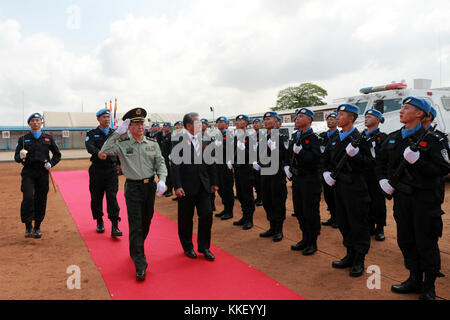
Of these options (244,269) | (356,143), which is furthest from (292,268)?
(356,143)

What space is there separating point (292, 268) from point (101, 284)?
2387mm

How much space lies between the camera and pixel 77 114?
141 ft

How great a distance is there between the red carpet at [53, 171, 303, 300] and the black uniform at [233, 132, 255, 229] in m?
1.30

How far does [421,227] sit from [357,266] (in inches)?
39.3

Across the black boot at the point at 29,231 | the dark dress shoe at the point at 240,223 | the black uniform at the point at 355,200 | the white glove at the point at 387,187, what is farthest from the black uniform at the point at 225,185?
the white glove at the point at 387,187

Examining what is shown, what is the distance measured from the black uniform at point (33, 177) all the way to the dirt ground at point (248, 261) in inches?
18.4

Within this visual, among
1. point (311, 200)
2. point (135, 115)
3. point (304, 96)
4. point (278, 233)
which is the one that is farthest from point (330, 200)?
point (304, 96)

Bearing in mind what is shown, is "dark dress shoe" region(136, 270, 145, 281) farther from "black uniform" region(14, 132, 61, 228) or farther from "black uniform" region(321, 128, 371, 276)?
"black uniform" region(14, 132, 61, 228)

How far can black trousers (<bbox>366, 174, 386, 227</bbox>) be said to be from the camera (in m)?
5.18

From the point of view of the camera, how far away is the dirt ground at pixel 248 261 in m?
3.38

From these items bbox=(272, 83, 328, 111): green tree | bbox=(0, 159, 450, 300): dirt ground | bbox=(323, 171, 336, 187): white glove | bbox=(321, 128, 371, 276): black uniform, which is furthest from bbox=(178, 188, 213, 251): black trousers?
bbox=(272, 83, 328, 111): green tree

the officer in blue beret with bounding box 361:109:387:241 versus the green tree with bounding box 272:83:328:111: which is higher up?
the green tree with bounding box 272:83:328:111

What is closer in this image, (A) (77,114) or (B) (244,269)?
(B) (244,269)
